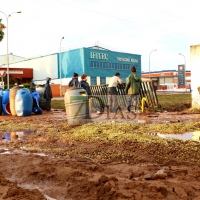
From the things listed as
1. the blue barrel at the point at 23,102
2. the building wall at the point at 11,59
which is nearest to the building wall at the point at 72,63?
the building wall at the point at 11,59

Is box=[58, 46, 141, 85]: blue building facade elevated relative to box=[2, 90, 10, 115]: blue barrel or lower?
elevated

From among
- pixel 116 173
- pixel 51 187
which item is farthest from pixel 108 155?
pixel 51 187

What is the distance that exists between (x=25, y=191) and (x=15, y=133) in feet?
18.9

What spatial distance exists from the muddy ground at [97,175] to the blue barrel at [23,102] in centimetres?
803

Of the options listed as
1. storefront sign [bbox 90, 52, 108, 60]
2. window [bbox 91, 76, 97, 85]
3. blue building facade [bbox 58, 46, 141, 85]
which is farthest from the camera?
window [bbox 91, 76, 97, 85]

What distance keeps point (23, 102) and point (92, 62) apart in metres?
43.3

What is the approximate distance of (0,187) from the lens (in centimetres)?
411

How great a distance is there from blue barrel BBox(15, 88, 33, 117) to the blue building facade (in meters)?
37.3

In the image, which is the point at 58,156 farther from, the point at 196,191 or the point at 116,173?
the point at 196,191

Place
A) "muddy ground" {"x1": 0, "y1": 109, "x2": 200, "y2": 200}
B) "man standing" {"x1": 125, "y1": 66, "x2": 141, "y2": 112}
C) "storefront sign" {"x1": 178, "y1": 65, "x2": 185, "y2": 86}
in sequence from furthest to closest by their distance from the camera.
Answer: "storefront sign" {"x1": 178, "y1": 65, "x2": 185, "y2": 86} < "man standing" {"x1": 125, "y1": 66, "x2": 141, "y2": 112} < "muddy ground" {"x1": 0, "y1": 109, "x2": 200, "y2": 200}

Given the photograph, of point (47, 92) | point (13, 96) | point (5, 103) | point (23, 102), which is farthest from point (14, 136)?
point (47, 92)

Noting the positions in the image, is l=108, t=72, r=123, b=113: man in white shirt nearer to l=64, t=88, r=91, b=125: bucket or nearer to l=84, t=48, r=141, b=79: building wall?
l=64, t=88, r=91, b=125: bucket

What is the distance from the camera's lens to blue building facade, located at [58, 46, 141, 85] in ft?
182

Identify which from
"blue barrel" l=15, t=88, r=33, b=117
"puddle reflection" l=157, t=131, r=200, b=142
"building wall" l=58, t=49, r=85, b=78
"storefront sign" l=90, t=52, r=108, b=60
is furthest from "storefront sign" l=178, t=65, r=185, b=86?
"puddle reflection" l=157, t=131, r=200, b=142
